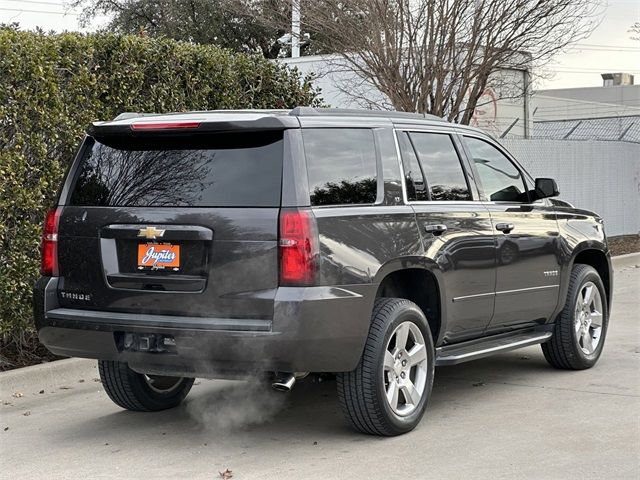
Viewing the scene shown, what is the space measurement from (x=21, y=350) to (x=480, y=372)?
3.84 m

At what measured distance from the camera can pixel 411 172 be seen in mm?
6613

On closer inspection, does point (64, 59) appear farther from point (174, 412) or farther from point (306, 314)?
point (306, 314)

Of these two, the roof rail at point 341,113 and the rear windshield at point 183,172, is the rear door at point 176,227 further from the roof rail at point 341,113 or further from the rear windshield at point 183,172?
the roof rail at point 341,113

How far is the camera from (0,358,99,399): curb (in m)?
7.82

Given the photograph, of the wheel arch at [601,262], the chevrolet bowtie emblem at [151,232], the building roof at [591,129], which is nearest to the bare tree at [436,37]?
the wheel arch at [601,262]

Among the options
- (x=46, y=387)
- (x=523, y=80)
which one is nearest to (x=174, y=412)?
(x=46, y=387)

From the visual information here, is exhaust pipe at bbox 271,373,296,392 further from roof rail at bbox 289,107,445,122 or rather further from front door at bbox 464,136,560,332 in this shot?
front door at bbox 464,136,560,332

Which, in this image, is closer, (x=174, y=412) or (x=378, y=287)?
(x=378, y=287)

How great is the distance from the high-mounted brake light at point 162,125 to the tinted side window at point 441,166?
5.22 feet

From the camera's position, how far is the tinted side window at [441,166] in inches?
267

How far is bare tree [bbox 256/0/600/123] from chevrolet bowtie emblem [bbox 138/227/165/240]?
913 centimetres

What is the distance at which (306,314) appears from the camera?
18.1 ft

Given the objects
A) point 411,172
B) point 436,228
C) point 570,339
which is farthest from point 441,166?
point 570,339

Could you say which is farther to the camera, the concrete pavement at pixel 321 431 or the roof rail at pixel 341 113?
the roof rail at pixel 341 113
